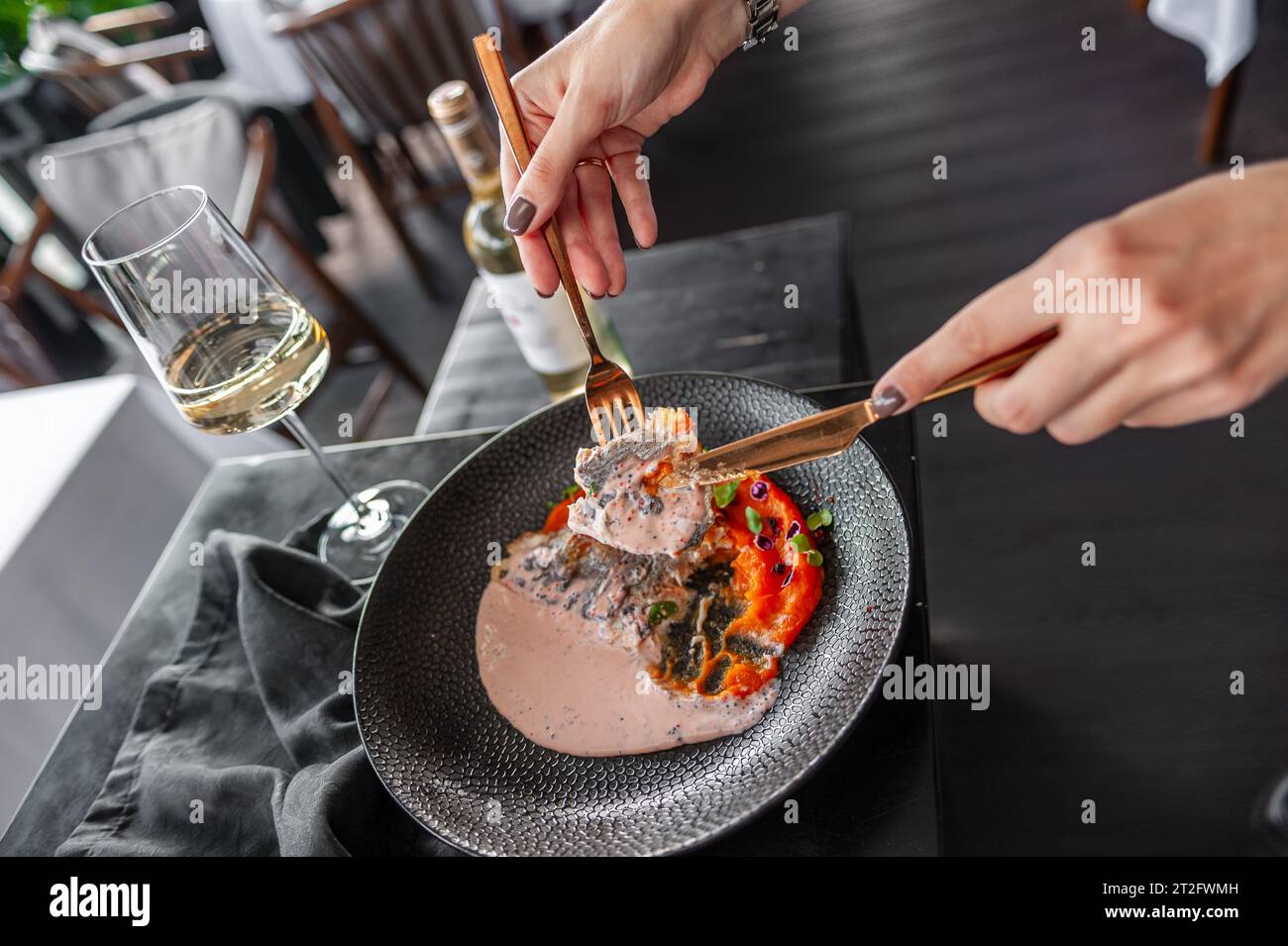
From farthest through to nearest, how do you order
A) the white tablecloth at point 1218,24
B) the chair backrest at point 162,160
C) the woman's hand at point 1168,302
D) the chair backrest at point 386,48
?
the chair backrest at point 386,48
the chair backrest at point 162,160
the white tablecloth at point 1218,24
the woman's hand at point 1168,302

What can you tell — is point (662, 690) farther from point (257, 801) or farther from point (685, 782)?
point (257, 801)

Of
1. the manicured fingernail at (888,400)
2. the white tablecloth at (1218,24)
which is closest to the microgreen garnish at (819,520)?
the manicured fingernail at (888,400)

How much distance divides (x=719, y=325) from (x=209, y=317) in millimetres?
725

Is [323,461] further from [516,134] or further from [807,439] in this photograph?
[807,439]

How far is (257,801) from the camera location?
3.05ft

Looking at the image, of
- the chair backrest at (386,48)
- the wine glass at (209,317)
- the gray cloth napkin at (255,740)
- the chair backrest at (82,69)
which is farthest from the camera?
the chair backrest at (82,69)

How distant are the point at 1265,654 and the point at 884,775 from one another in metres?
1.11

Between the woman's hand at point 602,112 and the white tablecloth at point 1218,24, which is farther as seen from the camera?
the white tablecloth at point 1218,24

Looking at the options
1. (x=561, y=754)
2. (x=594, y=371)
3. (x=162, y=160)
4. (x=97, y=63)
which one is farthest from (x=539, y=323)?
(x=97, y=63)

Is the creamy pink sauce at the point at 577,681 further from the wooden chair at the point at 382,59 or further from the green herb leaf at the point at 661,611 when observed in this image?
the wooden chair at the point at 382,59

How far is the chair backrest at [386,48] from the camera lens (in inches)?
100

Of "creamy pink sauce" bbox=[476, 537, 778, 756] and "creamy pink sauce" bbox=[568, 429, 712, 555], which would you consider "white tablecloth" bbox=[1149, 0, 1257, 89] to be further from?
"creamy pink sauce" bbox=[476, 537, 778, 756]

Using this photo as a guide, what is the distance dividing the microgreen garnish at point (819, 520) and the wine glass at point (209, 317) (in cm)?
64
